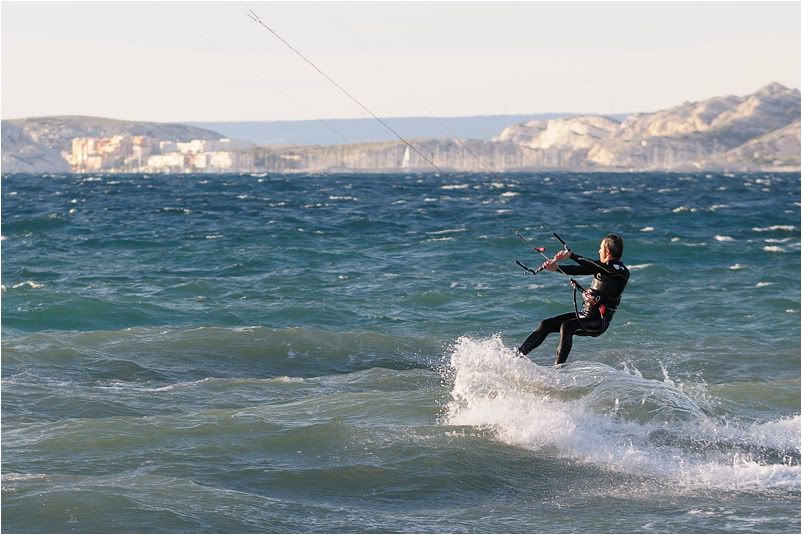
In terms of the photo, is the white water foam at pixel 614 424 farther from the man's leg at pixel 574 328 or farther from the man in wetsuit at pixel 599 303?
the man's leg at pixel 574 328

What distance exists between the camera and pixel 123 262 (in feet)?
96.8

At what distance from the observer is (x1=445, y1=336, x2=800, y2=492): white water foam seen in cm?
1007

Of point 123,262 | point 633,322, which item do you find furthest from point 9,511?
point 123,262

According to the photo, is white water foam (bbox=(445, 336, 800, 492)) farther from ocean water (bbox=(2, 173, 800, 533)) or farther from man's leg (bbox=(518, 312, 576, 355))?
man's leg (bbox=(518, 312, 576, 355))

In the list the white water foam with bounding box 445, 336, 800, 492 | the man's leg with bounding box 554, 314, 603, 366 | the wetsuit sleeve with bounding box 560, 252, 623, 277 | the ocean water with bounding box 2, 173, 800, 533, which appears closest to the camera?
the ocean water with bounding box 2, 173, 800, 533

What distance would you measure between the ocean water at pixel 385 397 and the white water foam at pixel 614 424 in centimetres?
3

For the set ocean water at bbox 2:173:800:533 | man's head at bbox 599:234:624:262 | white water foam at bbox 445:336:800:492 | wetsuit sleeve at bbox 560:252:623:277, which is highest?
man's head at bbox 599:234:624:262

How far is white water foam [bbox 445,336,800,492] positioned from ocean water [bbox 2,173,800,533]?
3 cm

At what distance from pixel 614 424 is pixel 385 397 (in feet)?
9.63

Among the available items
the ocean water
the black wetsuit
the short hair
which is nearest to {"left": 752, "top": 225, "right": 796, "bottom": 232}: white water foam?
the ocean water

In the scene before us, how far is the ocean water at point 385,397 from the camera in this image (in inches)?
360

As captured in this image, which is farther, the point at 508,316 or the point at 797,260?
the point at 797,260

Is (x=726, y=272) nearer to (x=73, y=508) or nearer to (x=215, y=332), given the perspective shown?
(x=215, y=332)

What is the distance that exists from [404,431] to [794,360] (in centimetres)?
808
